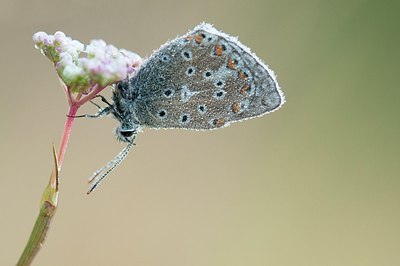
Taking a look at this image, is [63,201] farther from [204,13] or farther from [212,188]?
[204,13]

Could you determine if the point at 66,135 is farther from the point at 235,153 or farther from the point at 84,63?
the point at 235,153

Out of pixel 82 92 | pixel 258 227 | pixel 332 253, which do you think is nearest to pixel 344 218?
pixel 332 253

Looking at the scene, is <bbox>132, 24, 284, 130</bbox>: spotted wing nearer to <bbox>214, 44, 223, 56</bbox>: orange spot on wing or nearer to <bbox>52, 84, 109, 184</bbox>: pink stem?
<bbox>214, 44, 223, 56</bbox>: orange spot on wing

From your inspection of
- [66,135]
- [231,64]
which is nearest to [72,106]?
[66,135]

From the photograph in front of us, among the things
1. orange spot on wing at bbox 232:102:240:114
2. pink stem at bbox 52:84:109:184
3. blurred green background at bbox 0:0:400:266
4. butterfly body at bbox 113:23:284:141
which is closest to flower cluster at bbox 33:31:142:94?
pink stem at bbox 52:84:109:184

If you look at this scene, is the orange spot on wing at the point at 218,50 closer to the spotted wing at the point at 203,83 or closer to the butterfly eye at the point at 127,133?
the spotted wing at the point at 203,83

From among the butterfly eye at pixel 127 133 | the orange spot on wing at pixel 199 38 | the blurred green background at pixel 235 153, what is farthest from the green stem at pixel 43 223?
the blurred green background at pixel 235 153
